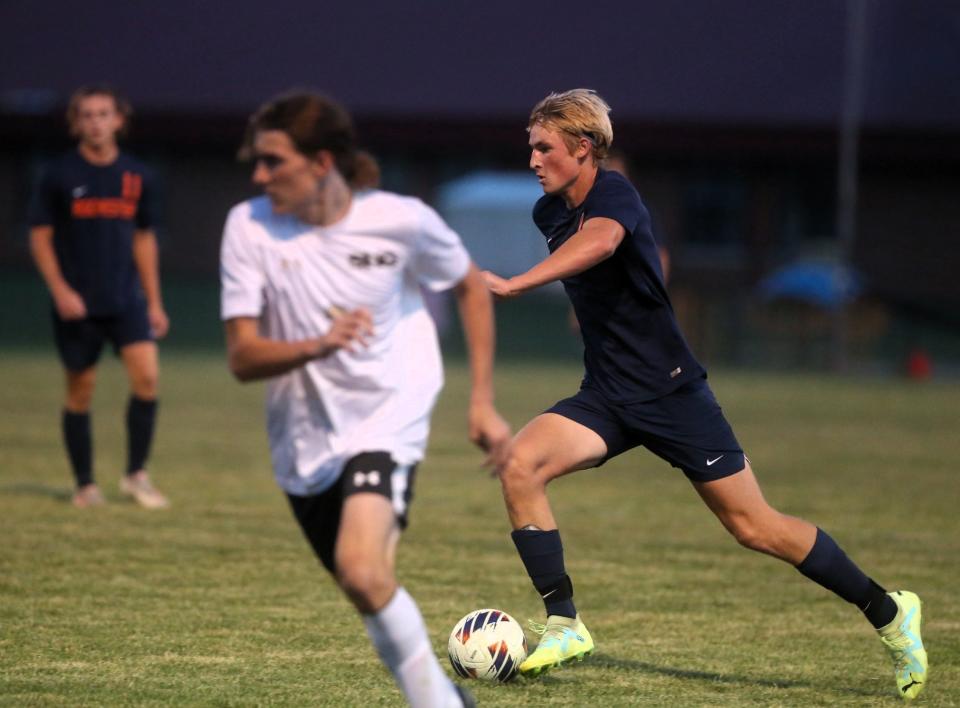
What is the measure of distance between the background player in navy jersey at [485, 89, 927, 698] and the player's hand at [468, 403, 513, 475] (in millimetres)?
1252

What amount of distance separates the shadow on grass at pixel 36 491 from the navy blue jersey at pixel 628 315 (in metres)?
5.37

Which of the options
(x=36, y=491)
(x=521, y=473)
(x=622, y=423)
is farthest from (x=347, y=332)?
(x=36, y=491)

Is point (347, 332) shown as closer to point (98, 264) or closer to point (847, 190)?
point (98, 264)

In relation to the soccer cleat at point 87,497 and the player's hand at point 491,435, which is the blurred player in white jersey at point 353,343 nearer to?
the player's hand at point 491,435

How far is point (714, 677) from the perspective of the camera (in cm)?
579

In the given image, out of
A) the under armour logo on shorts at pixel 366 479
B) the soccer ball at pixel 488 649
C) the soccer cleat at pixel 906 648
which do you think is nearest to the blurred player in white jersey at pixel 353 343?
the under armour logo on shorts at pixel 366 479

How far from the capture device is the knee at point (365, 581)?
167 inches

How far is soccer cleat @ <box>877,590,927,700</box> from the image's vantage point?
5512 mm

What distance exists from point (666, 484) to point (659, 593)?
4.71 m

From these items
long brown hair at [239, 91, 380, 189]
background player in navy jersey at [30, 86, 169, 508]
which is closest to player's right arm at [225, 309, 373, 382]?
long brown hair at [239, 91, 380, 189]

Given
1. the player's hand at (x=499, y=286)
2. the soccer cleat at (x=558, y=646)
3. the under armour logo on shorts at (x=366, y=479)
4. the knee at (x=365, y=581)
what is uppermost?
the player's hand at (x=499, y=286)

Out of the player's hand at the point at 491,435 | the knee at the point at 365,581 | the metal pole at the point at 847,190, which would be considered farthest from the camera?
the metal pole at the point at 847,190

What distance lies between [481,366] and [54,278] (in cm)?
547

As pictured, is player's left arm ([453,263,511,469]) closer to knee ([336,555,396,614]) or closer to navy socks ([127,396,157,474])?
knee ([336,555,396,614])
